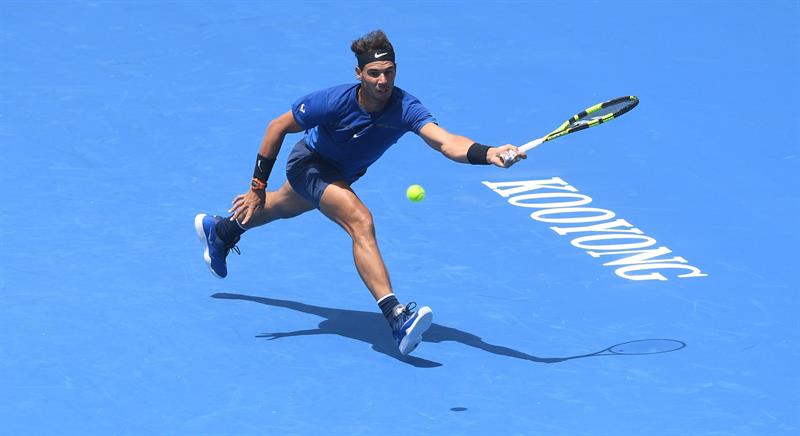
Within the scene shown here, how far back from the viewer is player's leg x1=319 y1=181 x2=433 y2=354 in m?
8.07

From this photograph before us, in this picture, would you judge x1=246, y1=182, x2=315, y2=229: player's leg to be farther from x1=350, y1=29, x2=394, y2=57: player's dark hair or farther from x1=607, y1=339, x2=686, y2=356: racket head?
x1=607, y1=339, x2=686, y2=356: racket head

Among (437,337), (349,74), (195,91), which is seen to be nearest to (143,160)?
(195,91)

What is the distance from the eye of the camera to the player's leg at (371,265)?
8.07 meters

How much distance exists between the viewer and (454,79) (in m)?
13.5

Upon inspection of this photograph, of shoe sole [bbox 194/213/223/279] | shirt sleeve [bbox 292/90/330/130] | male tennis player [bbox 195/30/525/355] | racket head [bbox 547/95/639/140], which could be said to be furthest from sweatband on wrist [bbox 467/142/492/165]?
shoe sole [bbox 194/213/223/279]

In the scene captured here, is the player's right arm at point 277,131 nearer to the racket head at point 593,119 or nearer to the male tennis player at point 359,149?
the male tennis player at point 359,149

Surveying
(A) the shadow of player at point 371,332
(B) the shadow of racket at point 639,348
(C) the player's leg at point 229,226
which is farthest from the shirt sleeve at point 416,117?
(B) the shadow of racket at point 639,348

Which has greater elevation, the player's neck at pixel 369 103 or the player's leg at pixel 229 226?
the player's neck at pixel 369 103

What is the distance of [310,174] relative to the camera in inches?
346

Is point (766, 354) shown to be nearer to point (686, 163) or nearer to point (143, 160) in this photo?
point (686, 163)

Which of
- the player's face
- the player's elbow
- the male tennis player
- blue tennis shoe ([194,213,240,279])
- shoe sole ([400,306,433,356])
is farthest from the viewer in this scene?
blue tennis shoe ([194,213,240,279])

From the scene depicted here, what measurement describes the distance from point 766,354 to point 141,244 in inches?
170

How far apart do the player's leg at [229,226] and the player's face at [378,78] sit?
1.08m

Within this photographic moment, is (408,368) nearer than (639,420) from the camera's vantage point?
No
